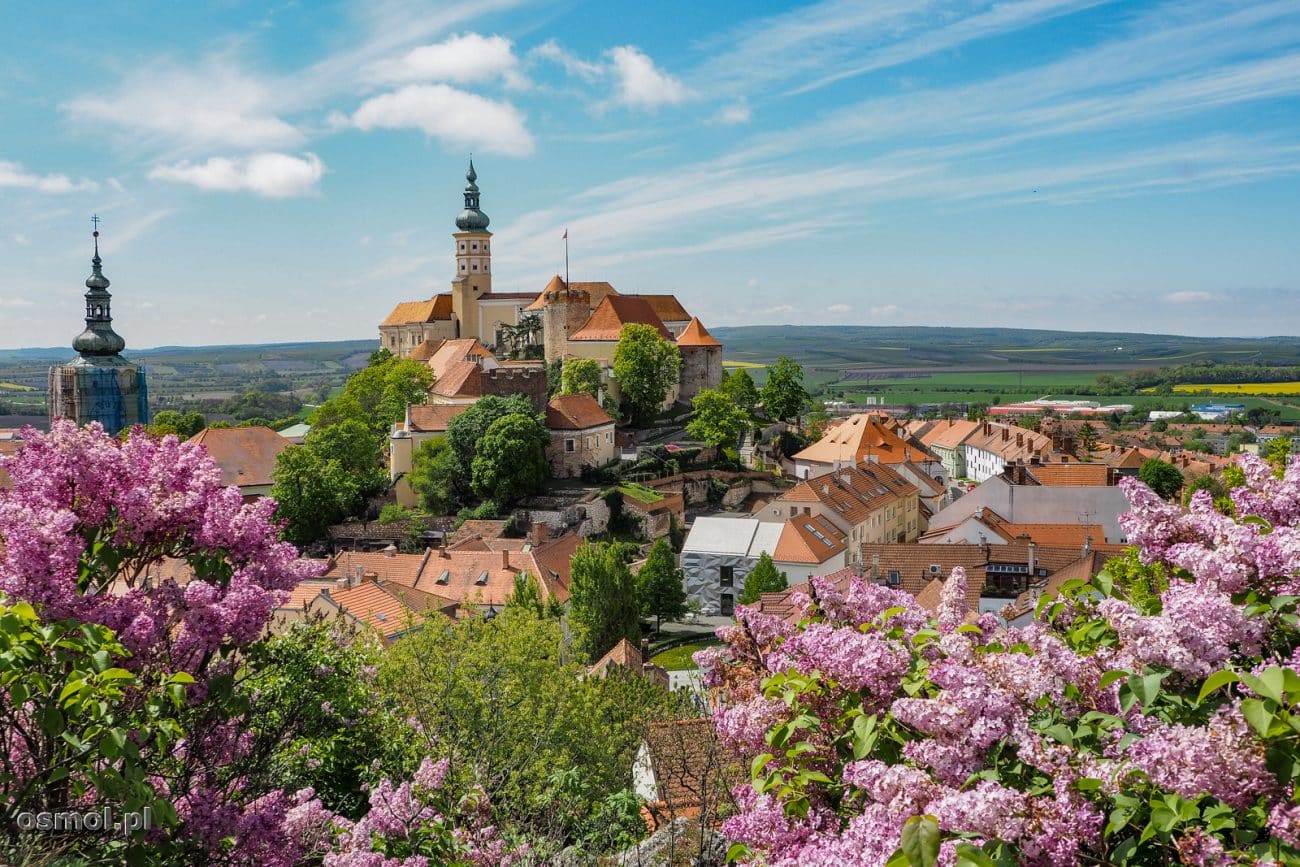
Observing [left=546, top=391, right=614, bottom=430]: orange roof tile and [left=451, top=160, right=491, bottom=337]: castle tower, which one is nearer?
[left=546, top=391, right=614, bottom=430]: orange roof tile

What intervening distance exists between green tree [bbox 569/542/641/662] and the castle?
2770cm

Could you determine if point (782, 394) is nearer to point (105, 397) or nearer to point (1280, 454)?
point (105, 397)

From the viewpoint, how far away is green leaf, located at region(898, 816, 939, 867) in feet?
12.3

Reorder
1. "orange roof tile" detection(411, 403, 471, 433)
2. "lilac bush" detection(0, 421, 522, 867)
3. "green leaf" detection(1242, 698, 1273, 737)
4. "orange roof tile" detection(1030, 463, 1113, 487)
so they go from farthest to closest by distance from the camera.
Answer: "orange roof tile" detection(1030, 463, 1113, 487)
"orange roof tile" detection(411, 403, 471, 433)
"lilac bush" detection(0, 421, 522, 867)
"green leaf" detection(1242, 698, 1273, 737)

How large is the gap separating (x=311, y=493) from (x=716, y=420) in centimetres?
2150

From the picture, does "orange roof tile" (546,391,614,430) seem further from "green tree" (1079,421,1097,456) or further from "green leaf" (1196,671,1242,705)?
"green leaf" (1196,671,1242,705)

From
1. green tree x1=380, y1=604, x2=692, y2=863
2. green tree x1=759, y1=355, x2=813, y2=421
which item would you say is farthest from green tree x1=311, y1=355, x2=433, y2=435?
green tree x1=380, y1=604, x2=692, y2=863

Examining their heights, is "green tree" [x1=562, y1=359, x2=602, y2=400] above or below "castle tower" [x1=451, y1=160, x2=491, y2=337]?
below

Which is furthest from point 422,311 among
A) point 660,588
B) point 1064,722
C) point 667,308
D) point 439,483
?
point 1064,722

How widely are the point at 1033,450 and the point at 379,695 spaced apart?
65636 millimetres

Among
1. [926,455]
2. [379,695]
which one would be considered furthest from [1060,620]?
[926,455]

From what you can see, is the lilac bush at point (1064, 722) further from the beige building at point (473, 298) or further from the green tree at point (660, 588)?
the beige building at point (473, 298)

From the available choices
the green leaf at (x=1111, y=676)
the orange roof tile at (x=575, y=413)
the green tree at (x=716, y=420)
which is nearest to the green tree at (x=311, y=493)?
the orange roof tile at (x=575, y=413)

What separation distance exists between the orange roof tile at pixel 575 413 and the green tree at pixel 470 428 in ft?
9.59
